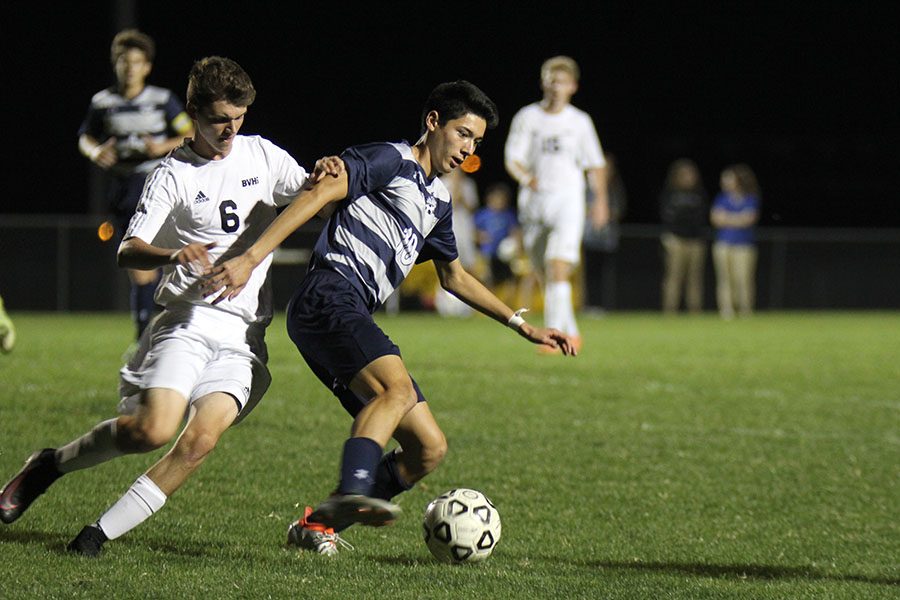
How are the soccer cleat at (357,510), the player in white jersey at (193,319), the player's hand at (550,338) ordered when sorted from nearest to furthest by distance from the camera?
the soccer cleat at (357,510), the player in white jersey at (193,319), the player's hand at (550,338)

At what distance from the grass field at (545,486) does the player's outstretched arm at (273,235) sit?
96 cm

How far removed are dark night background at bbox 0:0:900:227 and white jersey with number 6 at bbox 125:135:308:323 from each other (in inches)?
1017

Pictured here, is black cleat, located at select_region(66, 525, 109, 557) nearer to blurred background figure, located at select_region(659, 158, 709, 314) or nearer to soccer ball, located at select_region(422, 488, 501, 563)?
soccer ball, located at select_region(422, 488, 501, 563)

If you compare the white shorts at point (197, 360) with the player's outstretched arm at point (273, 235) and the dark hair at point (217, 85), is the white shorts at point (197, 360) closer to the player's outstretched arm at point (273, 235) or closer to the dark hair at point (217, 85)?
the player's outstretched arm at point (273, 235)

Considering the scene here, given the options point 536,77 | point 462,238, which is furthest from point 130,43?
point 536,77

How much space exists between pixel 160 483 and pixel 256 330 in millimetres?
695

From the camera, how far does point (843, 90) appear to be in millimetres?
35875

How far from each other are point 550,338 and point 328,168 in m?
1.19

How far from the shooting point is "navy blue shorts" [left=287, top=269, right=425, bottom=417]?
15.4 feet

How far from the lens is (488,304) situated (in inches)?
212

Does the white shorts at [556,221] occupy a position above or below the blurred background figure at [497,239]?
above

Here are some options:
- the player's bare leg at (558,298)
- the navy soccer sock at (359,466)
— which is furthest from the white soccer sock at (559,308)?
the navy soccer sock at (359,466)

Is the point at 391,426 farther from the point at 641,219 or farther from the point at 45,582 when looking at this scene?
the point at 641,219

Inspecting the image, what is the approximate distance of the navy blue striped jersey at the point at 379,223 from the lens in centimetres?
493
